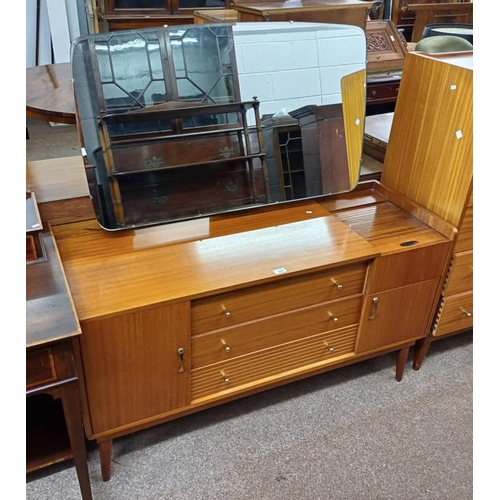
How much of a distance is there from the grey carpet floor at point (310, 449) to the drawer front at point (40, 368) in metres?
0.45

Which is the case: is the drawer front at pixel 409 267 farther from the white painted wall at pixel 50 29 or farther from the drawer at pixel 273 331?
the white painted wall at pixel 50 29

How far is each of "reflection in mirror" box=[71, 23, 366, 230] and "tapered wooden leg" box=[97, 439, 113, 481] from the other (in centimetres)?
54

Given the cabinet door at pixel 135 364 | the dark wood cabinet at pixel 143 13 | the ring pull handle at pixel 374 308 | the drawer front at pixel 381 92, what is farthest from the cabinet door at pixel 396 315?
the dark wood cabinet at pixel 143 13

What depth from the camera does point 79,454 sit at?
3.42 feet

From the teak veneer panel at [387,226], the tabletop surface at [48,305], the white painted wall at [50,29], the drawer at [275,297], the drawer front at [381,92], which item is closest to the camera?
the tabletop surface at [48,305]

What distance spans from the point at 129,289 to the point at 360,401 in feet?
2.79

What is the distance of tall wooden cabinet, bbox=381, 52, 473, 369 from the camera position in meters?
1.28

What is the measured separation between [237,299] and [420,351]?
770mm

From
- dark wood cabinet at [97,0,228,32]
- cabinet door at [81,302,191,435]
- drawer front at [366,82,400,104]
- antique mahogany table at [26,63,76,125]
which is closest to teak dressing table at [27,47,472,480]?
cabinet door at [81,302,191,435]

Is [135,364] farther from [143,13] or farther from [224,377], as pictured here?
[143,13]

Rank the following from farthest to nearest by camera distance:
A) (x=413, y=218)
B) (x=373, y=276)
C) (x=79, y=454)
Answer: (x=413, y=218) < (x=373, y=276) < (x=79, y=454)

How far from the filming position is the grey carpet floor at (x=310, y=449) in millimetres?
1226
